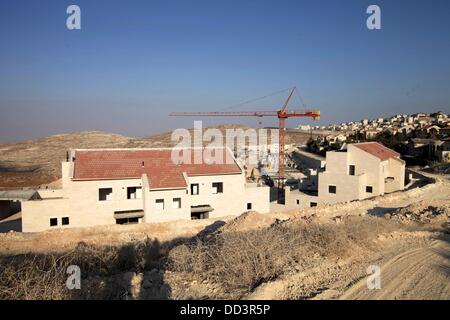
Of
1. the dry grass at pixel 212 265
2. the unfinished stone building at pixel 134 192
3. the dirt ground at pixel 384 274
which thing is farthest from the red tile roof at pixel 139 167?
the dirt ground at pixel 384 274

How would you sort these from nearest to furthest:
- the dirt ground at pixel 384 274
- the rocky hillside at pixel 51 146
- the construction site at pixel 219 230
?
1. the dirt ground at pixel 384 274
2. the construction site at pixel 219 230
3. the rocky hillside at pixel 51 146

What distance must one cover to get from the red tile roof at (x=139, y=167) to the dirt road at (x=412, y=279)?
620 inches

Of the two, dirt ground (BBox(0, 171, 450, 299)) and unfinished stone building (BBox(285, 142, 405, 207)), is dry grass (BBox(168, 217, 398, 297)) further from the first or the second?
unfinished stone building (BBox(285, 142, 405, 207))

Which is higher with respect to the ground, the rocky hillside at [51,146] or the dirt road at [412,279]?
the dirt road at [412,279]

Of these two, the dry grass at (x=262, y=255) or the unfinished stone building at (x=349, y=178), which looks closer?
the dry grass at (x=262, y=255)

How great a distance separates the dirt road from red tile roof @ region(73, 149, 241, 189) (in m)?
15.8

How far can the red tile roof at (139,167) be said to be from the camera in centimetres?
2159

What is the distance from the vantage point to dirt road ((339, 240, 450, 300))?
5984 millimetres

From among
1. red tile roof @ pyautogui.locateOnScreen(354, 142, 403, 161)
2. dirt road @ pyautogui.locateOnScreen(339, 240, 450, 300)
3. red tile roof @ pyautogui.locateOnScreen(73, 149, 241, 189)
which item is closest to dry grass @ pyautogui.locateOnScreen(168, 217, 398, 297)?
dirt road @ pyautogui.locateOnScreen(339, 240, 450, 300)

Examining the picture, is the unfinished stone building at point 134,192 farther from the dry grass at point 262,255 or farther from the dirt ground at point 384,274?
the dry grass at point 262,255

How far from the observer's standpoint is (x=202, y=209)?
2297cm

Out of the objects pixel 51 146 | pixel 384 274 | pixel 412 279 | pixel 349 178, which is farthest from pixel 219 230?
pixel 51 146

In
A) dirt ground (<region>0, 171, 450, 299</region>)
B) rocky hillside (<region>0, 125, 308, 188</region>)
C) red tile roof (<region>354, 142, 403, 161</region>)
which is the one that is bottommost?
rocky hillside (<region>0, 125, 308, 188</region>)

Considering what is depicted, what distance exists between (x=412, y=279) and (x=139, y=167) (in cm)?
1865
